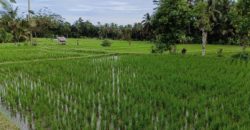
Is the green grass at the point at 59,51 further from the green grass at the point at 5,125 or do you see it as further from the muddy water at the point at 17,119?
the green grass at the point at 5,125

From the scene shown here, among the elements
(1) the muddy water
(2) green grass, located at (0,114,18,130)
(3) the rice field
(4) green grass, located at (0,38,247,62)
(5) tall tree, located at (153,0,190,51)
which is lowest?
(1) the muddy water

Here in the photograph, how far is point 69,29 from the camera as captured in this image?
77500mm

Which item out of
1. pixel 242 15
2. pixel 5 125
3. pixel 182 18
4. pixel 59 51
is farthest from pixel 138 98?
pixel 59 51

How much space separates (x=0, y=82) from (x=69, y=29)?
6481 cm

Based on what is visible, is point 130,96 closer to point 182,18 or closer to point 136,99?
point 136,99

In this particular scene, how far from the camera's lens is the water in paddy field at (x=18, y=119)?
24.6 feet

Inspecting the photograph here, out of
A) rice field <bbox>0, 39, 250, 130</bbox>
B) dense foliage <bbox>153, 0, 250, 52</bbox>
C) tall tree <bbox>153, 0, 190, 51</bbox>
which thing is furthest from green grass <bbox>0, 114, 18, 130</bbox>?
tall tree <bbox>153, 0, 190, 51</bbox>

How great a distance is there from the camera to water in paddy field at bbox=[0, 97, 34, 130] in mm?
7504

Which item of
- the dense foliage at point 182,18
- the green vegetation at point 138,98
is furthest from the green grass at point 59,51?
the green vegetation at point 138,98

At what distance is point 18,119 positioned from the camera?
26.7 ft

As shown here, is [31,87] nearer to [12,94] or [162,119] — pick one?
[12,94]

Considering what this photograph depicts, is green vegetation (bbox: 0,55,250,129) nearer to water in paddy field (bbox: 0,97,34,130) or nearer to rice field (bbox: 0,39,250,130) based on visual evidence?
rice field (bbox: 0,39,250,130)

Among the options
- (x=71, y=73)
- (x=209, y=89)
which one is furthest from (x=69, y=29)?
(x=209, y=89)

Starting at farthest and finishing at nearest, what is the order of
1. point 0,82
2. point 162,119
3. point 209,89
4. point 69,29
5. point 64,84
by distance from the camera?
1. point 69,29
2. point 0,82
3. point 64,84
4. point 209,89
5. point 162,119
